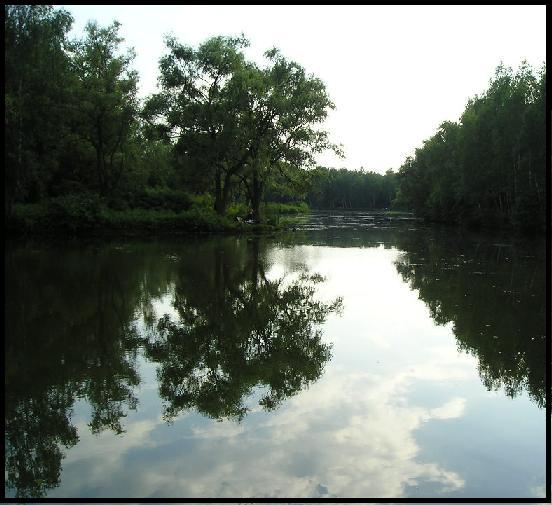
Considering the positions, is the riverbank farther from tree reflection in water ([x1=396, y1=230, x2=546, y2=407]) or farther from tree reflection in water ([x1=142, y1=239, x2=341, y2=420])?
tree reflection in water ([x1=142, y1=239, x2=341, y2=420])

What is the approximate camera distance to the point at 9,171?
28891 millimetres

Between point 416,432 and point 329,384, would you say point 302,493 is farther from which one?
point 329,384

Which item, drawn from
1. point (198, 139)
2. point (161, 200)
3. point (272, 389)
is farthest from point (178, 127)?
point (272, 389)

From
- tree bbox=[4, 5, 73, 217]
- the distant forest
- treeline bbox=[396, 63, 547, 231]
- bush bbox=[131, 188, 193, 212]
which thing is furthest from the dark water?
treeline bbox=[396, 63, 547, 231]

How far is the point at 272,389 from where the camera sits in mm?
7926

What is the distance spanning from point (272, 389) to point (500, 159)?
4467 cm

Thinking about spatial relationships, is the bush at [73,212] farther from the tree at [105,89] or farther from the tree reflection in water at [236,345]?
the tree reflection in water at [236,345]

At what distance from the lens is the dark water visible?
539 centimetres

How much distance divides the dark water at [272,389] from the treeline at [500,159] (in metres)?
29.0

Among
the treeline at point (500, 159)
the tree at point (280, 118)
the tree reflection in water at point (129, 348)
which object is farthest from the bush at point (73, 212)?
the treeline at point (500, 159)

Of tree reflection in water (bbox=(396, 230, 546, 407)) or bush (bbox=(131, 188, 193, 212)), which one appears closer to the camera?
tree reflection in water (bbox=(396, 230, 546, 407))

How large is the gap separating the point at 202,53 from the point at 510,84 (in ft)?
84.2

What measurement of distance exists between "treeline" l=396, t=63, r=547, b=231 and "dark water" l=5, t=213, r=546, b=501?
95.1ft

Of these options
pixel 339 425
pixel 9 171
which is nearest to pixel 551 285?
pixel 339 425
